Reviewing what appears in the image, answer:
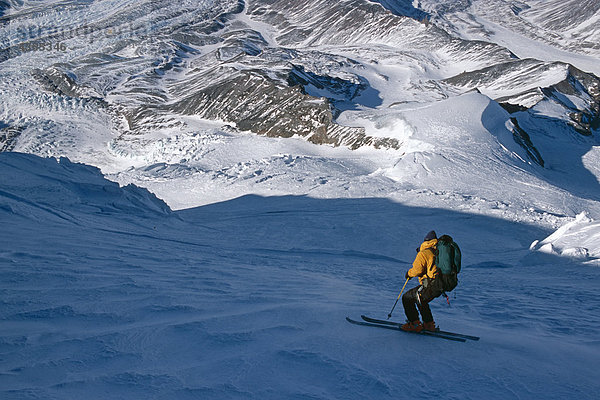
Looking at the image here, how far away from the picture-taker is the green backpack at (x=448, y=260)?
184 inches

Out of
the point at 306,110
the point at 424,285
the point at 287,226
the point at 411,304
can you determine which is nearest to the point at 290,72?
the point at 306,110

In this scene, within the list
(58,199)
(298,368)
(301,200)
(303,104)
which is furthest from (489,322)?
(303,104)

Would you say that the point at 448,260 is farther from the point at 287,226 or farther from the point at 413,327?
A: the point at 287,226

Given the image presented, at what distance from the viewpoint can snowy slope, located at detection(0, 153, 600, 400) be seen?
367 cm

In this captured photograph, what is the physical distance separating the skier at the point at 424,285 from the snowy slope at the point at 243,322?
26cm

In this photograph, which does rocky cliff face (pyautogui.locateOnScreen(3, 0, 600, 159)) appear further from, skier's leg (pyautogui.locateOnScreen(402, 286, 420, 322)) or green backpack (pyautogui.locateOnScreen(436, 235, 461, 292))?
green backpack (pyautogui.locateOnScreen(436, 235, 461, 292))

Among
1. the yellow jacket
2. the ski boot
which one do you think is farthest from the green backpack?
the ski boot

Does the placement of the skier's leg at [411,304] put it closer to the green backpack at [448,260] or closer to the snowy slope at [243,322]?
the snowy slope at [243,322]

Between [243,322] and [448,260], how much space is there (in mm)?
2017

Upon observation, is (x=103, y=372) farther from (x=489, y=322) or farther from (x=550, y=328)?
(x=550, y=328)

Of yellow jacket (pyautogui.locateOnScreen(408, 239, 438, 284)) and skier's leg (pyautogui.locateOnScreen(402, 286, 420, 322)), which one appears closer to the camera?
yellow jacket (pyautogui.locateOnScreen(408, 239, 438, 284))

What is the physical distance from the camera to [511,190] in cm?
2020

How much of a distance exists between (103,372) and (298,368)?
1407 millimetres

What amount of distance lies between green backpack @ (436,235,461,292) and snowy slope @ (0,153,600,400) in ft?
2.02
